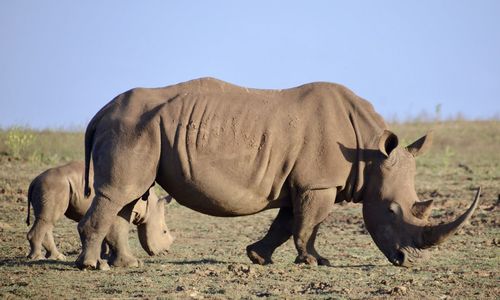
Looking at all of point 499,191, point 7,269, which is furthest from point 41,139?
point 7,269

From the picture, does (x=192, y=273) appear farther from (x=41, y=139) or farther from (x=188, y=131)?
(x=41, y=139)

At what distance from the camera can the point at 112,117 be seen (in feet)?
34.8

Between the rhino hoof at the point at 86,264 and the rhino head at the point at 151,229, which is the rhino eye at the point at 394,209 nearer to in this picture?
the rhino hoof at the point at 86,264

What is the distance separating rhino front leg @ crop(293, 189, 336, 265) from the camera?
417 inches

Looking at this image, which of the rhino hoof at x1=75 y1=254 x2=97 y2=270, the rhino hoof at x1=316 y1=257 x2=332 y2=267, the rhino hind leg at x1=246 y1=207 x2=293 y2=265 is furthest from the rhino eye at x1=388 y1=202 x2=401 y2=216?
the rhino hoof at x1=75 y1=254 x2=97 y2=270

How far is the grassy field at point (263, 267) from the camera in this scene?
9.27 m

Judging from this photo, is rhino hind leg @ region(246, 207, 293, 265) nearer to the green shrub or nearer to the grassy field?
the grassy field

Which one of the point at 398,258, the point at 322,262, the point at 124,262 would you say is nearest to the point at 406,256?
the point at 398,258

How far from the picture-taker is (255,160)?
34.7 feet

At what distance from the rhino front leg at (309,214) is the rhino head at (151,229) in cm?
290

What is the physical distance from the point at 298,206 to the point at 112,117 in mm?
2036

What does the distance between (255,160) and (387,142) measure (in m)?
1.40

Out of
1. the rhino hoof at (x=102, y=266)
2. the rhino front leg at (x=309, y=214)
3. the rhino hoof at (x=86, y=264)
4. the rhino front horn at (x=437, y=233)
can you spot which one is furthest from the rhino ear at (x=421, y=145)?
the rhino hoof at (x=86, y=264)

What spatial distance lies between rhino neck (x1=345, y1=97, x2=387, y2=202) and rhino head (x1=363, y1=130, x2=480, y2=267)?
7cm
